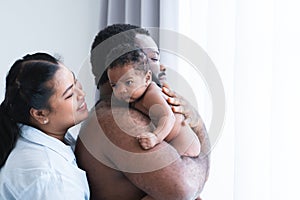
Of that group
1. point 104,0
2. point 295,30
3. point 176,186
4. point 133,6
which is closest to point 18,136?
point 176,186

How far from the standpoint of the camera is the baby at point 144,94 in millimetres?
1027

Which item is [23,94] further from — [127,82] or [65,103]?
[127,82]

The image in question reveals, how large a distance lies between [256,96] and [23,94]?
78cm

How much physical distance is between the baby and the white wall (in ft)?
4.08

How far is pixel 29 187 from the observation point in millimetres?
977

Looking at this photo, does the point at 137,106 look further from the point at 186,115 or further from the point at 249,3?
the point at 249,3

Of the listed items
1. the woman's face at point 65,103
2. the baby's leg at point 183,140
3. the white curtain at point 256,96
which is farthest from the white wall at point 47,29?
the baby's leg at point 183,140

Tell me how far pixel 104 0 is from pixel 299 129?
1.37 m

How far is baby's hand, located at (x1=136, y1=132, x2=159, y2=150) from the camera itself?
956 millimetres

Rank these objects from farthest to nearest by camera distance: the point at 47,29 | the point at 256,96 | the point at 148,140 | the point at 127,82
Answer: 1. the point at 47,29
2. the point at 256,96
3. the point at 127,82
4. the point at 148,140

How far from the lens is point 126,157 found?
96cm

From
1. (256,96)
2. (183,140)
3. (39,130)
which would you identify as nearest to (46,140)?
(39,130)

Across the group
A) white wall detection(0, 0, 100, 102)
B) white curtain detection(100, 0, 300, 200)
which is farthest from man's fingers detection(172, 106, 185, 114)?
white wall detection(0, 0, 100, 102)

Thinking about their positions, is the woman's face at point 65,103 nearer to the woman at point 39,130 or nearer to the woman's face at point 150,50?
the woman at point 39,130
